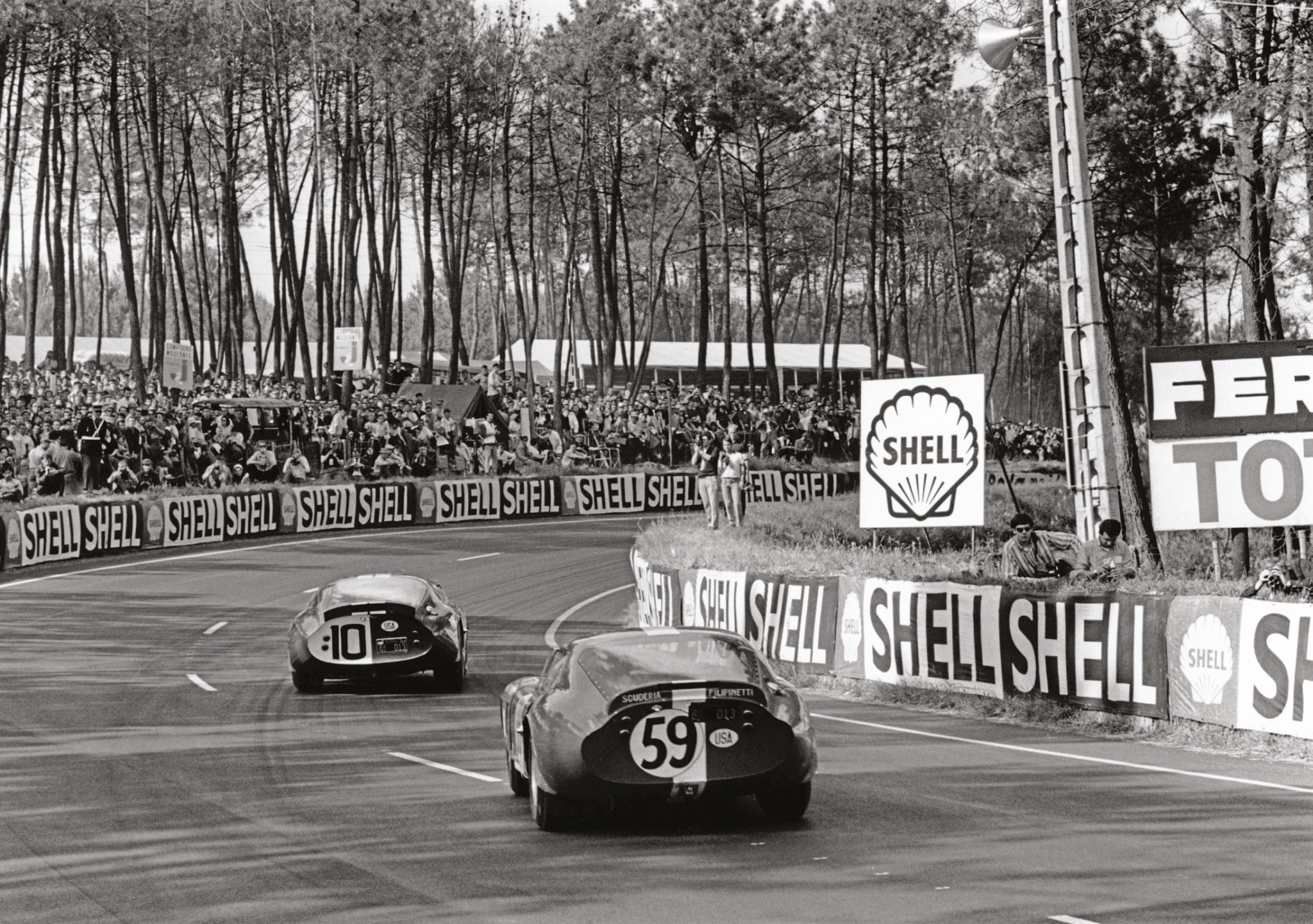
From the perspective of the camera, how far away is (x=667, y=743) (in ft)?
29.8

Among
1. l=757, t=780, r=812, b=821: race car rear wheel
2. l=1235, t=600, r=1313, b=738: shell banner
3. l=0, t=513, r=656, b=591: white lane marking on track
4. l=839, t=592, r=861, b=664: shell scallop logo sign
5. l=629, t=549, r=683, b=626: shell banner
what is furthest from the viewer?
l=0, t=513, r=656, b=591: white lane marking on track

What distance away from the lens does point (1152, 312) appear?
216 feet

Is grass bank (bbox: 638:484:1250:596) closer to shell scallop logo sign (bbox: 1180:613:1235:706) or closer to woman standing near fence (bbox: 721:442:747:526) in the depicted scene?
woman standing near fence (bbox: 721:442:747:526)

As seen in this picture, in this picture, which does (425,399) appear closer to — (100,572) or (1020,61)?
(100,572)

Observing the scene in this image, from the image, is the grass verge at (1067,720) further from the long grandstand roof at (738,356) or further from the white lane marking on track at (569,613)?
the long grandstand roof at (738,356)

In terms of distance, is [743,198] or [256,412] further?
[743,198]

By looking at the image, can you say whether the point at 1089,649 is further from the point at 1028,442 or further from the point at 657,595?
the point at 1028,442

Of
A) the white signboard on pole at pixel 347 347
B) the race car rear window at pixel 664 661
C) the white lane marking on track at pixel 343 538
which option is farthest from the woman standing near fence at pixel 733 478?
the race car rear window at pixel 664 661

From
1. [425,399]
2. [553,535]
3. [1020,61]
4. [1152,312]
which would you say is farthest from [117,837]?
[1152,312]

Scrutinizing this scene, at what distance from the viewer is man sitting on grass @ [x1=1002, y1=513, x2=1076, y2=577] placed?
56.2 feet

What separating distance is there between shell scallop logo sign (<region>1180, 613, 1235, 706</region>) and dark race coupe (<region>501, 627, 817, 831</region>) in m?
5.19

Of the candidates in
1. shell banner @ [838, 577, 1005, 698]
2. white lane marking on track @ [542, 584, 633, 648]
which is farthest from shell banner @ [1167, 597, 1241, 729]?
white lane marking on track @ [542, 584, 633, 648]

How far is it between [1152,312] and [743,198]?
1808 cm

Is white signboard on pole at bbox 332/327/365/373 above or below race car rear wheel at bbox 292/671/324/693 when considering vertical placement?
above
